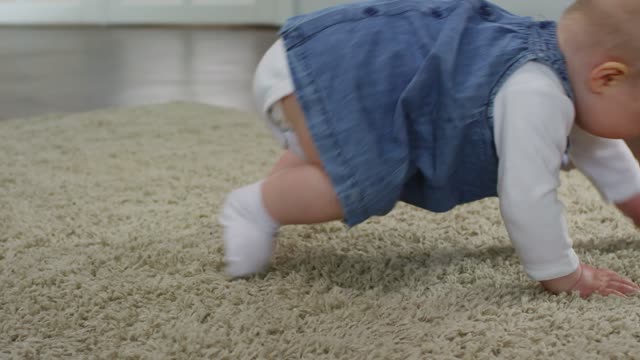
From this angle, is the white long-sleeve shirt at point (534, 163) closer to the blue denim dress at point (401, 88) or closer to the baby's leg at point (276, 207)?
the blue denim dress at point (401, 88)

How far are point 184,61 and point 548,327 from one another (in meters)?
2.31

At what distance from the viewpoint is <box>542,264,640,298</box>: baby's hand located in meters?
0.73

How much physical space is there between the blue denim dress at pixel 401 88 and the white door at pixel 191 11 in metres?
3.52

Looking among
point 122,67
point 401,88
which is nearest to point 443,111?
point 401,88

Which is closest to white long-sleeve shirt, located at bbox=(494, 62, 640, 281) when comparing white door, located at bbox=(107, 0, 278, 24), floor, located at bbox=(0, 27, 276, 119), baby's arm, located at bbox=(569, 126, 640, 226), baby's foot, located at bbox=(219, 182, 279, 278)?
baby's arm, located at bbox=(569, 126, 640, 226)

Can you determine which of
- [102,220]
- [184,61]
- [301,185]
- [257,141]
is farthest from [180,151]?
[184,61]

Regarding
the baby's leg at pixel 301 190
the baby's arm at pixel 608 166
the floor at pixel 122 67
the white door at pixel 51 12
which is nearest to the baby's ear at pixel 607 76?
the baby's arm at pixel 608 166

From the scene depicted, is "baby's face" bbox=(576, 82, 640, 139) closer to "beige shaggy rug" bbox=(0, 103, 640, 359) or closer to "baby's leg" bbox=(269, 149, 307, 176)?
"beige shaggy rug" bbox=(0, 103, 640, 359)

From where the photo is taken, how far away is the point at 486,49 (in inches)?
29.3

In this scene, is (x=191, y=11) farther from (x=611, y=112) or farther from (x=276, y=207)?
(x=611, y=112)

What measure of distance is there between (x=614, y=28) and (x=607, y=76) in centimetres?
5

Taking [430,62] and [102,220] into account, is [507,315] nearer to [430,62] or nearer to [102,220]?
[430,62]

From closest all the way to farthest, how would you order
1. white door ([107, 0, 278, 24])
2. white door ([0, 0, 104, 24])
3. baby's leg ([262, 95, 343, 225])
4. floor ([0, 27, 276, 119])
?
baby's leg ([262, 95, 343, 225])
floor ([0, 27, 276, 119])
white door ([107, 0, 278, 24])
white door ([0, 0, 104, 24])

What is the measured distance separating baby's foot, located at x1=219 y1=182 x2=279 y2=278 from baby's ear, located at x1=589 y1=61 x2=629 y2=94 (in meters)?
0.34
